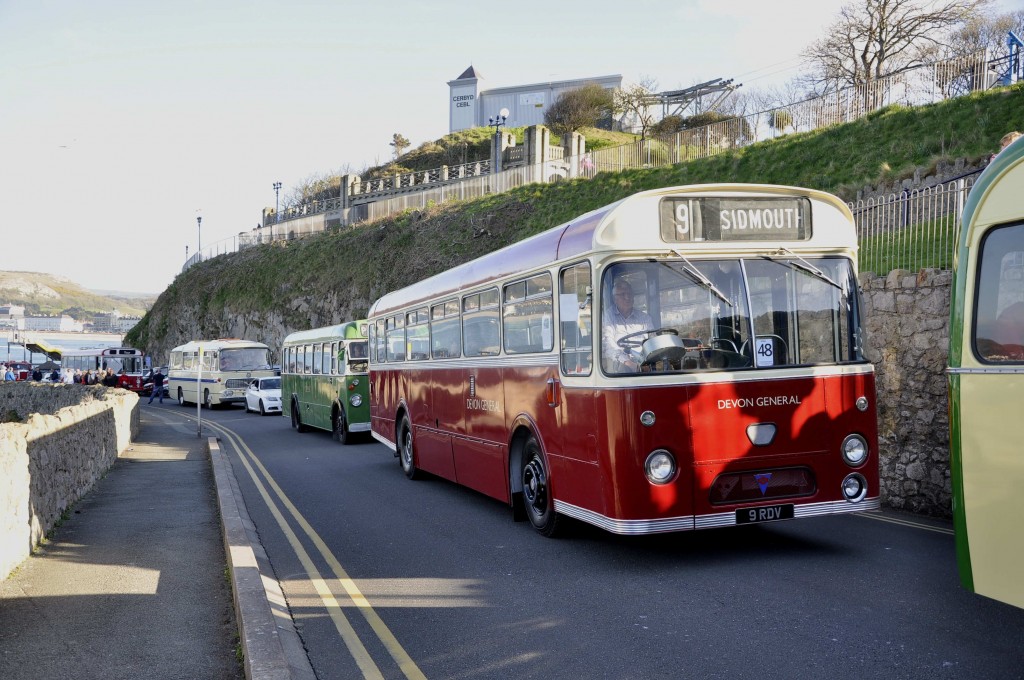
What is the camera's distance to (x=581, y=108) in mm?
83062

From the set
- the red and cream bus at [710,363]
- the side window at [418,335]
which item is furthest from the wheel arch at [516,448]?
the side window at [418,335]

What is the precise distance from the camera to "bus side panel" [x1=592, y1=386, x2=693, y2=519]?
303 inches

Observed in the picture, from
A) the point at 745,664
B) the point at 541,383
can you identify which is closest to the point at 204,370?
the point at 541,383

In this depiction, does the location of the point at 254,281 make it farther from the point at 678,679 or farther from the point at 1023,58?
the point at 678,679

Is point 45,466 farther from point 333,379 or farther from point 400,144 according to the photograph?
point 400,144

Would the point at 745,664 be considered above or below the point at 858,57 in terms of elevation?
below

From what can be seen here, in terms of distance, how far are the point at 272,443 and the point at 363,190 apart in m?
51.9

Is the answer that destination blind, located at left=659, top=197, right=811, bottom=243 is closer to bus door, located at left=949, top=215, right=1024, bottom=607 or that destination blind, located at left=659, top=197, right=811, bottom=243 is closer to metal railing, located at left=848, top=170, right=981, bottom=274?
bus door, located at left=949, top=215, right=1024, bottom=607

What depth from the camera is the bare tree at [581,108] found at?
8188 centimetres

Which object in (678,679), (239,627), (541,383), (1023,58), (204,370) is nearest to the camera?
(678,679)

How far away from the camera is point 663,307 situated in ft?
25.8

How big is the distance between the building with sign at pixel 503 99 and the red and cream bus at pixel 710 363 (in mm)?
84273

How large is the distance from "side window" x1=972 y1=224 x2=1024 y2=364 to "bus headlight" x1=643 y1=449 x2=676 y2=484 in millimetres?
2872

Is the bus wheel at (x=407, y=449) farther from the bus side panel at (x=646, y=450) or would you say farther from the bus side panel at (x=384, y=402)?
the bus side panel at (x=646, y=450)
